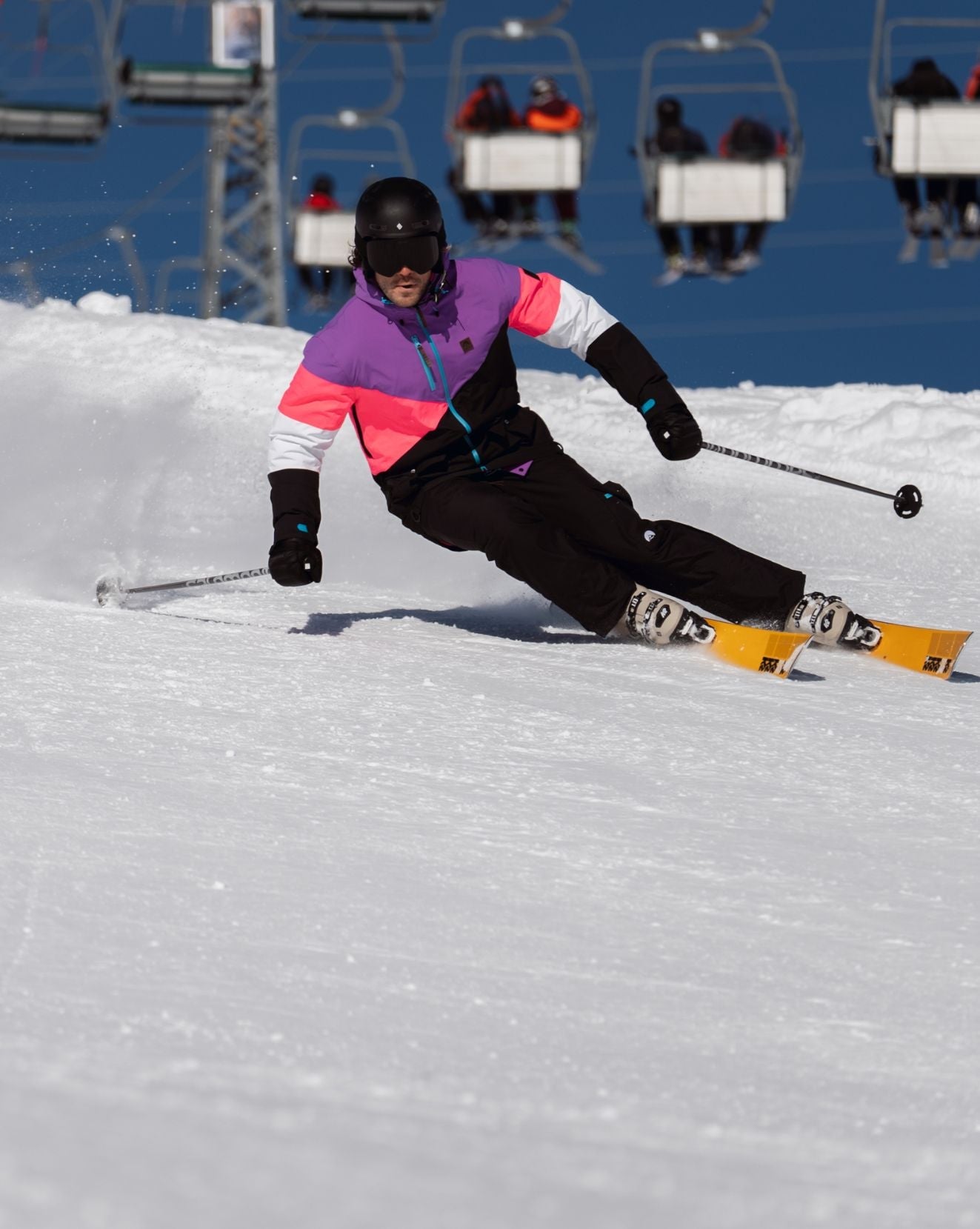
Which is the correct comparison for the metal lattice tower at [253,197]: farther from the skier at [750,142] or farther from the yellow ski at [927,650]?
the yellow ski at [927,650]

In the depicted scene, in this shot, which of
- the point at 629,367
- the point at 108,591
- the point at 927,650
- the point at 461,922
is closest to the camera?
the point at 461,922

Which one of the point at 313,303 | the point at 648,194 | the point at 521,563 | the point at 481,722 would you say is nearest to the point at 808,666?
the point at 521,563

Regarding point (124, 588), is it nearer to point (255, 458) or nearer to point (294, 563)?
point (294, 563)

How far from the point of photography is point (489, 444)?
14.4 ft

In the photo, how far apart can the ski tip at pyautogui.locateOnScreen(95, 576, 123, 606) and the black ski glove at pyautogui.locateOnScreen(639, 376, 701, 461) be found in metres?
1.43

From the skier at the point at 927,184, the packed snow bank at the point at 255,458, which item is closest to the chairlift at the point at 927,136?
the skier at the point at 927,184

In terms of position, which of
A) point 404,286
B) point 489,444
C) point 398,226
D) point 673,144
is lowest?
point 489,444

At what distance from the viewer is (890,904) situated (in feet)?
8.11

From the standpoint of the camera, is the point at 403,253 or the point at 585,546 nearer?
the point at 403,253

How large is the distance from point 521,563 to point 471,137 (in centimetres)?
1202

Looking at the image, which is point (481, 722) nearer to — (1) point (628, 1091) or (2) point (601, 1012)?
(2) point (601, 1012)

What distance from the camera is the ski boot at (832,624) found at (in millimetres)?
4414

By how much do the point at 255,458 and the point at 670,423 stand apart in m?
3.39

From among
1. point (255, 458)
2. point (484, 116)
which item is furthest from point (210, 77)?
point (255, 458)
